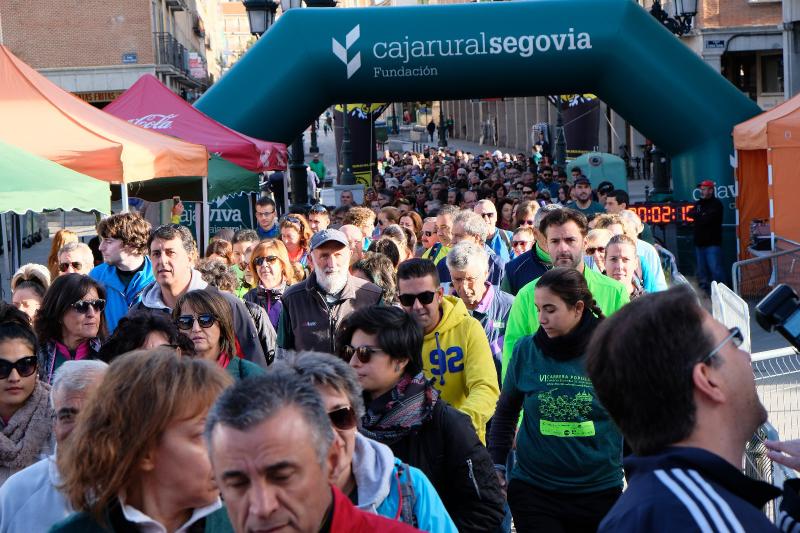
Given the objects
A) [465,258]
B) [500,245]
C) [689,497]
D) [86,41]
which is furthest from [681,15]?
[86,41]

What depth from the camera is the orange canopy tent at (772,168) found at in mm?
13883

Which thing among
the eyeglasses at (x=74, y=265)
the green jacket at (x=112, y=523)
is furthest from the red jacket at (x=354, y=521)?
the eyeglasses at (x=74, y=265)

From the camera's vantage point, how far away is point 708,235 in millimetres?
15375

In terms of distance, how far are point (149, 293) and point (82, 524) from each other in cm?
403

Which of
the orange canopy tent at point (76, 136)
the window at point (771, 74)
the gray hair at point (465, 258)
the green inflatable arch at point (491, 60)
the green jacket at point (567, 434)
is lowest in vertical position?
the green jacket at point (567, 434)

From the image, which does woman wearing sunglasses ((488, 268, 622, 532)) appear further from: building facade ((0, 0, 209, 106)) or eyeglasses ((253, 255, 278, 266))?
building facade ((0, 0, 209, 106))

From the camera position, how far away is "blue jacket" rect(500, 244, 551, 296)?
7812mm

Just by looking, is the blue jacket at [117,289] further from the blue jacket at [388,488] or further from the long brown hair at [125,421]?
the long brown hair at [125,421]

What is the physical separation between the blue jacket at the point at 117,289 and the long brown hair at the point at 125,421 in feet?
14.3

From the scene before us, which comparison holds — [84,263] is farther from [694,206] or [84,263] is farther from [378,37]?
[694,206]

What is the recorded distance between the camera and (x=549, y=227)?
7094 mm

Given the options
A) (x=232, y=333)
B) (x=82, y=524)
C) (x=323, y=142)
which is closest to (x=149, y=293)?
(x=232, y=333)

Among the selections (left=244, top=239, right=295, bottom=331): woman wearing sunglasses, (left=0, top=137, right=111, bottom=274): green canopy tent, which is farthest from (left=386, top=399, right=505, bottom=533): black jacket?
(left=0, top=137, right=111, bottom=274): green canopy tent

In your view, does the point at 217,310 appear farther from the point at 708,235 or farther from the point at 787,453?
the point at 708,235
